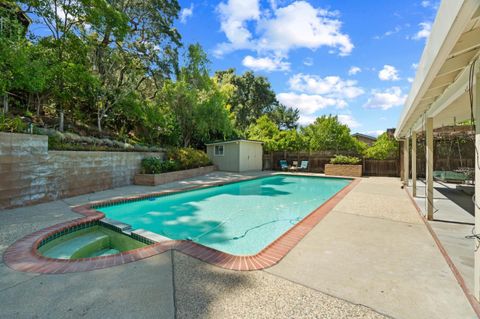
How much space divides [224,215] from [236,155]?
947 centimetres

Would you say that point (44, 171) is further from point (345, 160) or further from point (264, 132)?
point (264, 132)

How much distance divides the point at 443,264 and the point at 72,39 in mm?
13874

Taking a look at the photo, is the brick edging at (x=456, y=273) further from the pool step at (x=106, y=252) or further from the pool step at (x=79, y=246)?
the pool step at (x=79, y=246)

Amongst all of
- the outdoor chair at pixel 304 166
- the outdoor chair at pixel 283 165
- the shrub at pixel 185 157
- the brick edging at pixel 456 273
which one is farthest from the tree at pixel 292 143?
the brick edging at pixel 456 273

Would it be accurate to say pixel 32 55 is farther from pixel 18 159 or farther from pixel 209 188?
pixel 209 188

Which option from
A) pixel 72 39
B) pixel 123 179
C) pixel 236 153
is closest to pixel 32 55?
pixel 72 39

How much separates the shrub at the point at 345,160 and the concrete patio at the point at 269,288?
36.7 ft

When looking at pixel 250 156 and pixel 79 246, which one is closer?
pixel 79 246

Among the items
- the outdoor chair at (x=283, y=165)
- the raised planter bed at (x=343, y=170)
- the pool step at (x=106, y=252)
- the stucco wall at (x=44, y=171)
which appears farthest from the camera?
the outdoor chair at (x=283, y=165)

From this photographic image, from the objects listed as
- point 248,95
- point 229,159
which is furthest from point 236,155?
point 248,95

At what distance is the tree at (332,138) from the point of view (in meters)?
16.5

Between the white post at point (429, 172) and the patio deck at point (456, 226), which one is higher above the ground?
the white post at point (429, 172)

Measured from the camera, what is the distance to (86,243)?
13.2 ft

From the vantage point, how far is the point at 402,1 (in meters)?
5.48
